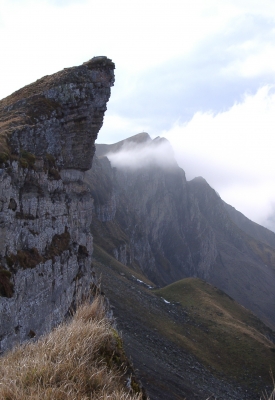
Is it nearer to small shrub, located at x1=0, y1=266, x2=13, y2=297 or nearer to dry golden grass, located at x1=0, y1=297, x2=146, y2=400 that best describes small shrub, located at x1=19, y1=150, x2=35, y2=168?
small shrub, located at x1=0, y1=266, x2=13, y2=297

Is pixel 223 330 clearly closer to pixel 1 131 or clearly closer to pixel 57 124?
pixel 57 124

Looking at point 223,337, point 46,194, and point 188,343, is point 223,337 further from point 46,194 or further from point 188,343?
point 46,194

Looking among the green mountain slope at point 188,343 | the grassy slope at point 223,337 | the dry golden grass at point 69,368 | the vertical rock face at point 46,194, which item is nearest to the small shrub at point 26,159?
the vertical rock face at point 46,194

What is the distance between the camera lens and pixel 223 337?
6125 centimetres

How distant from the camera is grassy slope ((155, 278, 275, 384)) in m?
52.2

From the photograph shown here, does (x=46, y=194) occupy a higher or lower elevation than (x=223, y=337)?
higher

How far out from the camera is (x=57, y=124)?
32.1 meters

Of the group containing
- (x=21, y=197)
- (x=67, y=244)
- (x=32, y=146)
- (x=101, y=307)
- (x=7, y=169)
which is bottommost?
(x=67, y=244)

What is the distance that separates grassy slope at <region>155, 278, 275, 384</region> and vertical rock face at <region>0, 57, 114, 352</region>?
29.8 metres

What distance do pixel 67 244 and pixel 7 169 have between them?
11.1 metres

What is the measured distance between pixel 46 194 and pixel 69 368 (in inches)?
952

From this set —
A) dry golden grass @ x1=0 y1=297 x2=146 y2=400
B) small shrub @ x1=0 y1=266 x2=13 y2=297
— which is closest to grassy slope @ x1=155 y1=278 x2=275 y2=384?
small shrub @ x1=0 y1=266 x2=13 y2=297

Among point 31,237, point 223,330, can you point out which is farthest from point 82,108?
point 223,330

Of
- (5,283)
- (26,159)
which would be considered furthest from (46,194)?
(5,283)
